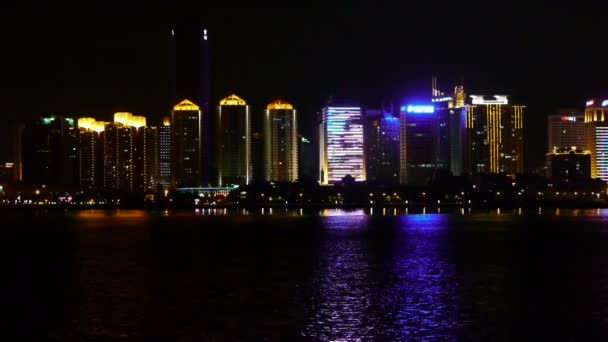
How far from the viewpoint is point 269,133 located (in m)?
145

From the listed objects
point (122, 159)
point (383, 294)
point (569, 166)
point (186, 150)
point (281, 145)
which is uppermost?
point (281, 145)

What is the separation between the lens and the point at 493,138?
14738 cm

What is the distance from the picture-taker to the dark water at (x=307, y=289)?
21.6 metres

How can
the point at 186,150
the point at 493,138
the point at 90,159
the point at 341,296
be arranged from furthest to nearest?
the point at 493,138, the point at 90,159, the point at 186,150, the point at 341,296

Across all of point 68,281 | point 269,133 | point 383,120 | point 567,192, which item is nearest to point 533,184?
point 567,192

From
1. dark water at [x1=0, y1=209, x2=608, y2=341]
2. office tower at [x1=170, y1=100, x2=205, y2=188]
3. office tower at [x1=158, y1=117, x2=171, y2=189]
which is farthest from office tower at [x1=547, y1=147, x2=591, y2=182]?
dark water at [x1=0, y1=209, x2=608, y2=341]

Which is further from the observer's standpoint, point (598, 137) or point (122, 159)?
point (598, 137)

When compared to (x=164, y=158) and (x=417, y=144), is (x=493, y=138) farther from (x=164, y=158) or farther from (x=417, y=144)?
(x=164, y=158)

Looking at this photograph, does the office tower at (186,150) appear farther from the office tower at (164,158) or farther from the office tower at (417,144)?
the office tower at (417,144)

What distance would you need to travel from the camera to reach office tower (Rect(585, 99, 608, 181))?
148125mm

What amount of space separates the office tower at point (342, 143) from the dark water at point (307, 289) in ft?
312

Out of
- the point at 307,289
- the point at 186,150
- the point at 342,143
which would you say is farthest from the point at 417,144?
the point at 307,289

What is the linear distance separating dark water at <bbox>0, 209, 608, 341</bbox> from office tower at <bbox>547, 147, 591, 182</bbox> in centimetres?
8946

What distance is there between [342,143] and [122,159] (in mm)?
37494
